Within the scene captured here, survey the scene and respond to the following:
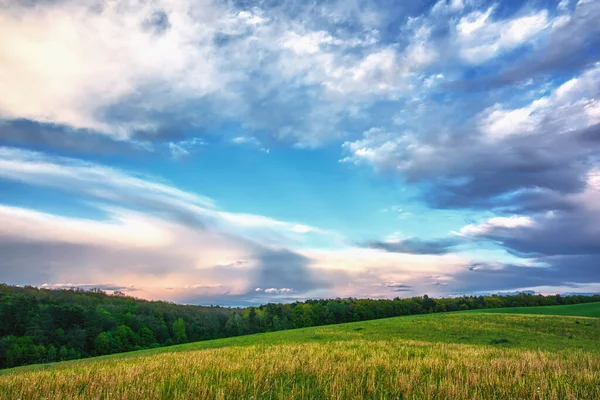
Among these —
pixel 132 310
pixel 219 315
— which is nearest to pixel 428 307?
pixel 219 315

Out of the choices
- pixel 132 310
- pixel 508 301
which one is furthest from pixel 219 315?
pixel 508 301

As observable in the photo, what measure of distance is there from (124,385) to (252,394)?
11.2 feet

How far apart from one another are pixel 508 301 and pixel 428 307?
32.5 metres

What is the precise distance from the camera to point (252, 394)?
7672mm

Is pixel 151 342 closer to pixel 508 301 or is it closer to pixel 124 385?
pixel 124 385

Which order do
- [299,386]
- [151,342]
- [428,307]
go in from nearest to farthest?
[299,386]
[151,342]
[428,307]

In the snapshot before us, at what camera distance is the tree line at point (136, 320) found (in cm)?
8519

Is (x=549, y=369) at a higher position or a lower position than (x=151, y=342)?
higher

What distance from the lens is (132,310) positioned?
12656cm

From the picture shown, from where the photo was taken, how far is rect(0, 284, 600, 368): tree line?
85188 mm

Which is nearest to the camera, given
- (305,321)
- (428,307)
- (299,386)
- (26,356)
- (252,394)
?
(252,394)

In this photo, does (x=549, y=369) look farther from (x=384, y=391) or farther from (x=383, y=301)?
(x=383, y=301)

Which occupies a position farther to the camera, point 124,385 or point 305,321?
point 305,321

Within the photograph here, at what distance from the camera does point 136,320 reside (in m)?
111
